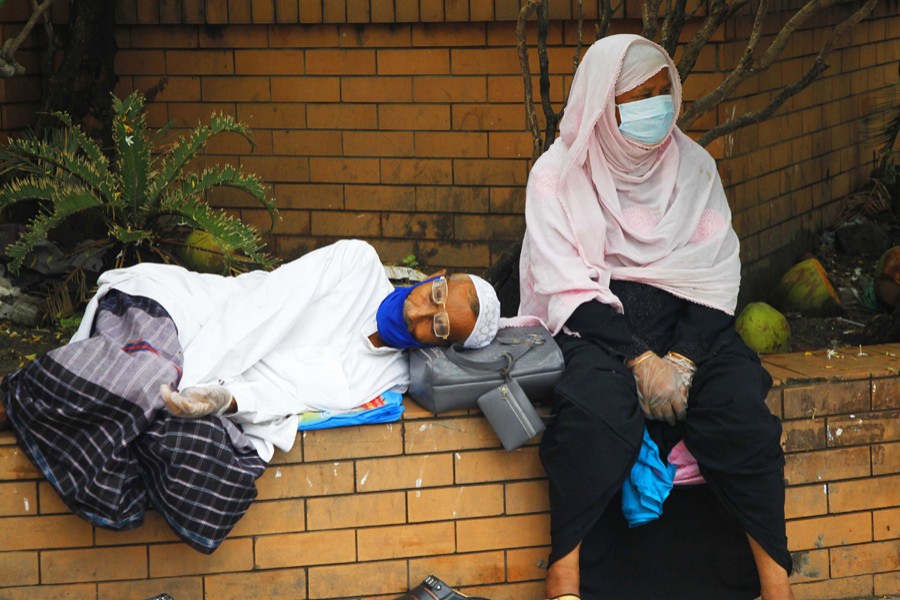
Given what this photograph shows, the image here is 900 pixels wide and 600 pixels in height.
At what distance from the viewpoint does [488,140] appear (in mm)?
5883

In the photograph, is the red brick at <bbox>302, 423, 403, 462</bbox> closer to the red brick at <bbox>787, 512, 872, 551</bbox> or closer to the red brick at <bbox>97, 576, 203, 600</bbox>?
the red brick at <bbox>97, 576, 203, 600</bbox>

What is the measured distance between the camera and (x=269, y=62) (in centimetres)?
597

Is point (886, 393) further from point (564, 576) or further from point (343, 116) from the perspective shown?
point (343, 116)

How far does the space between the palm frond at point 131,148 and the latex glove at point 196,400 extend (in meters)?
1.85

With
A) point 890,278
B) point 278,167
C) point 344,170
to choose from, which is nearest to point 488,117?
point 344,170

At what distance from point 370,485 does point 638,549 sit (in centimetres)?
84

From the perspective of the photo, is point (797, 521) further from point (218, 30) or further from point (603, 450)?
point (218, 30)

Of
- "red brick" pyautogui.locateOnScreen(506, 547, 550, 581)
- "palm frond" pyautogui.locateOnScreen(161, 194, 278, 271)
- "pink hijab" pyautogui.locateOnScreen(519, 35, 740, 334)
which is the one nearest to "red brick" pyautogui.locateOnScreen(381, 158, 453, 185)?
"palm frond" pyautogui.locateOnScreen(161, 194, 278, 271)

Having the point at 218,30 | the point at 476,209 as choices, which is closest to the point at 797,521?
the point at 476,209

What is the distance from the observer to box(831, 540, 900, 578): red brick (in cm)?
393

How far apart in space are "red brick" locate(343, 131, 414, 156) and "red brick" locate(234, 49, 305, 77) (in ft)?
1.34

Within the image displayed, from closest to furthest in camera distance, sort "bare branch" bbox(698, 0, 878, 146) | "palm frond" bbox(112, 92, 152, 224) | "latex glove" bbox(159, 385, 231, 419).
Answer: "latex glove" bbox(159, 385, 231, 419), "bare branch" bbox(698, 0, 878, 146), "palm frond" bbox(112, 92, 152, 224)

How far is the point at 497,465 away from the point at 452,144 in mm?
2536

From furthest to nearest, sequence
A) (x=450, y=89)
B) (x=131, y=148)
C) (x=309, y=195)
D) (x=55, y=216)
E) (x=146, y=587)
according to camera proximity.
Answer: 1. (x=309, y=195)
2. (x=450, y=89)
3. (x=131, y=148)
4. (x=55, y=216)
5. (x=146, y=587)
